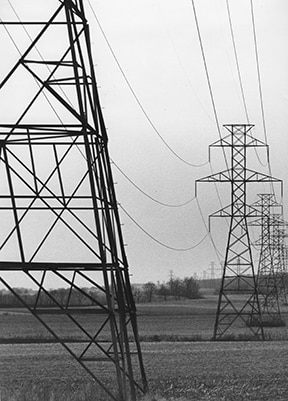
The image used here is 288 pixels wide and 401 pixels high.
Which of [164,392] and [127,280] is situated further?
[164,392]

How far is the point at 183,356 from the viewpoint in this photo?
43281 millimetres

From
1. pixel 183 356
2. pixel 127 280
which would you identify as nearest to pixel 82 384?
pixel 127 280

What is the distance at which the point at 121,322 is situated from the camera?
21.7 m

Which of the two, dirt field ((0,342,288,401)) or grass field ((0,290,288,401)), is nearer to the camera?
grass field ((0,290,288,401))

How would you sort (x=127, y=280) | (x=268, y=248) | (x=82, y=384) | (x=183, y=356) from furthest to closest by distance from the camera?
(x=268, y=248) → (x=183, y=356) → (x=82, y=384) → (x=127, y=280)

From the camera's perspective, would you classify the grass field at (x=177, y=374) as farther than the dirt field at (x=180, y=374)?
No

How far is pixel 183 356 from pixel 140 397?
1895cm

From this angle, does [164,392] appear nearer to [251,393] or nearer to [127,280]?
[251,393]

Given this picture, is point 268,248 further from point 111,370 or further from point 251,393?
point 251,393

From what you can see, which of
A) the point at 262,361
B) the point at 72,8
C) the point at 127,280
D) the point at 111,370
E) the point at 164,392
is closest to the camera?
the point at 72,8

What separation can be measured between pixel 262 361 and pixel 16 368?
30.9ft

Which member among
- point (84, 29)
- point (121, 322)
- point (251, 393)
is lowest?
point (251, 393)

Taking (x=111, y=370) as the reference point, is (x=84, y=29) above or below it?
above

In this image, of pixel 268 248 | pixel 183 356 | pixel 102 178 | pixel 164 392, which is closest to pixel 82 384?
pixel 164 392
